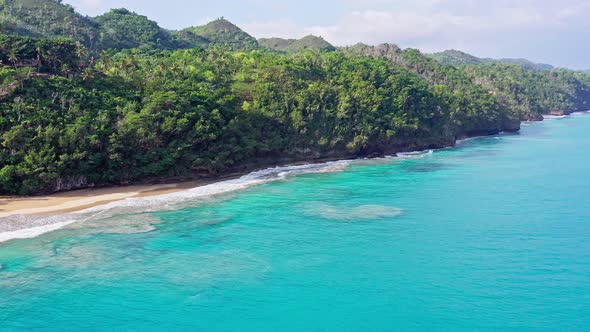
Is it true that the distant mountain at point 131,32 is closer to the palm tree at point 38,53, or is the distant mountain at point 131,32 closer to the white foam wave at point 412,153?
the palm tree at point 38,53

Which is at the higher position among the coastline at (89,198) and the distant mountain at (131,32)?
the distant mountain at (131,32)

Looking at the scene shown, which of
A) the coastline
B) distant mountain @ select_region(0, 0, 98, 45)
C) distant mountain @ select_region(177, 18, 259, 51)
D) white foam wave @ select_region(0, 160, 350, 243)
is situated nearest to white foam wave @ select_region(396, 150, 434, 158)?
white foam wave @ select_region(0, 160, 350, 243)

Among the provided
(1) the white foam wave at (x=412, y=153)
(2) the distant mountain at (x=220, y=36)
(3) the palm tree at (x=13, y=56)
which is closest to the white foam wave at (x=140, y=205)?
(1) the white foam wave at (x=412, y=153)

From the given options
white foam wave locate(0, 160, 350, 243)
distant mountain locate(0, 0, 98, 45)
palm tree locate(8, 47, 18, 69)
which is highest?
distant mountain locate(0, 0, 98, 45)

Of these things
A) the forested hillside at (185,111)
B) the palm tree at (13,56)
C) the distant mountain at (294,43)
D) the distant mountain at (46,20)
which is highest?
the distant mountain at (294,43)

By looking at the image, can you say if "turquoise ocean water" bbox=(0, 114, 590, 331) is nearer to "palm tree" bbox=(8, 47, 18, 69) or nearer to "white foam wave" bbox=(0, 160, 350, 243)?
"white foam wave" bbox=(0, 160, 350, 243)

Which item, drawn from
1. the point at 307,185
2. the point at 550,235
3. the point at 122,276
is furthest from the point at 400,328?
the point at 307,185
